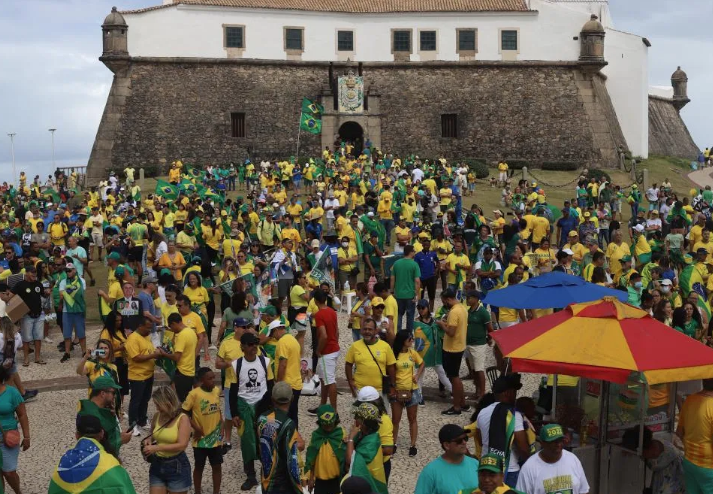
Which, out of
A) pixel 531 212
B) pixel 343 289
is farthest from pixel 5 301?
pixel 531 212

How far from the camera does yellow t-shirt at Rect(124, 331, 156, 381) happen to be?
442 inches

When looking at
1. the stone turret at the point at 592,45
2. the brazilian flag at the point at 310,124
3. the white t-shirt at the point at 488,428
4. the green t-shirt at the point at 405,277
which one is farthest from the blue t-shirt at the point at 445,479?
the stone turret at the point at 592,45

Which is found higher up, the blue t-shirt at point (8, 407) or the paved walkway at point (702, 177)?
the blue t-shirt at point (8, 407)

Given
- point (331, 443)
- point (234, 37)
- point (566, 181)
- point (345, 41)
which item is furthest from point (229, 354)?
point (345, 41)

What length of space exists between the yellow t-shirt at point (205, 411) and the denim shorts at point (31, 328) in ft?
23.8

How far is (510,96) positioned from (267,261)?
3313 cm

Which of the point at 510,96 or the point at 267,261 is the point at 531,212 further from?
the point at 510,96

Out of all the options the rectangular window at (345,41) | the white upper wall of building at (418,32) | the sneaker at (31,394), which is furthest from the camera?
the rectangular window at (345,41)

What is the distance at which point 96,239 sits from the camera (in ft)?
79.3

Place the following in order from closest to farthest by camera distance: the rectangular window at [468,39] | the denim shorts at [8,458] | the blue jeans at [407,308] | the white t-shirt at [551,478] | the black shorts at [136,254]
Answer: the white t-shirt at [551,478], the denim shorts at [8,458], the blue jeans at [407,308], the black shorts at [136,254], the rectangular window at [468,39]

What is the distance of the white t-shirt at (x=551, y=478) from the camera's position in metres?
6.96

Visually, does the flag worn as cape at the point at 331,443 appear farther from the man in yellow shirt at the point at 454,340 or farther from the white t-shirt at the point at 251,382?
the man in yellow shirt at the point at 454,340

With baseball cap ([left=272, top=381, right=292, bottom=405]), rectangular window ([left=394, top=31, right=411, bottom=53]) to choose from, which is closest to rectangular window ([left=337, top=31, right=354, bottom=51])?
rectangular window ([left=394, top=31, right=411, bottom=53])

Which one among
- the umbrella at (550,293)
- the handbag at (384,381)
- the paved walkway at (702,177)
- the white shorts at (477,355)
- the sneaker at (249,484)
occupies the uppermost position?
the umbrella at (550,293)
